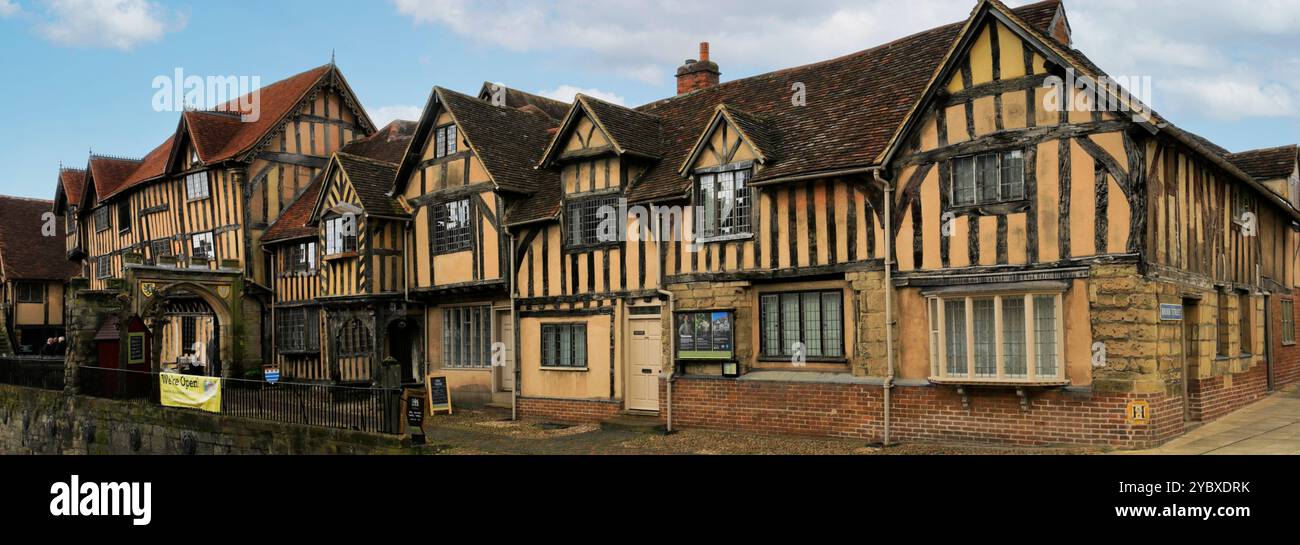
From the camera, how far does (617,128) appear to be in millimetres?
19688

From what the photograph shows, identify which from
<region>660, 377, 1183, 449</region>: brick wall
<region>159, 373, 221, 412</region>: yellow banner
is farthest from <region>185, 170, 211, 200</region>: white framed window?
<region>660, 377, 1183, 449</region>: brick wall

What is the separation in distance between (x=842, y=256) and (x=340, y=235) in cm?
1499

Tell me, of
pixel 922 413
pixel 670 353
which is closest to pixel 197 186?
pixel 670 353

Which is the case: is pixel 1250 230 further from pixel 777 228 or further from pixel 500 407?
pixel 500 407

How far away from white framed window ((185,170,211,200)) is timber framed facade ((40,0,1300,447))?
587 cm

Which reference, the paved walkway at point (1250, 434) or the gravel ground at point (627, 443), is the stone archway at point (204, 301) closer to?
the gravel ground at point (627, 443)

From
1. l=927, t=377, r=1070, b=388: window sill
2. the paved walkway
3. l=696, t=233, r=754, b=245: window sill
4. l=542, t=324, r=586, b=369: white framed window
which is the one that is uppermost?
l=696, t=233, r=754, b=245: window sill

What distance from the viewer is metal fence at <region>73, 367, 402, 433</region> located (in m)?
16.7

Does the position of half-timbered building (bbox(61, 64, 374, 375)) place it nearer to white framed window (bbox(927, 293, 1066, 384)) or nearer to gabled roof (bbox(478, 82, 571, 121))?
gabled roof (bbox(478, 82, 571, 121))

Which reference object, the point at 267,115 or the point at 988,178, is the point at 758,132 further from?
the point at 267,115

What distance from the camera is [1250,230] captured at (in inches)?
739

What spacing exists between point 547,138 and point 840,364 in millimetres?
10759

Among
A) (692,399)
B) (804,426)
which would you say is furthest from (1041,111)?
(692,399)

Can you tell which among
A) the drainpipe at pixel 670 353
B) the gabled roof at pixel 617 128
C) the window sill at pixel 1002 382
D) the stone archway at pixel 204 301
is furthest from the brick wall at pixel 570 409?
the stone archway at pixel 204 301
